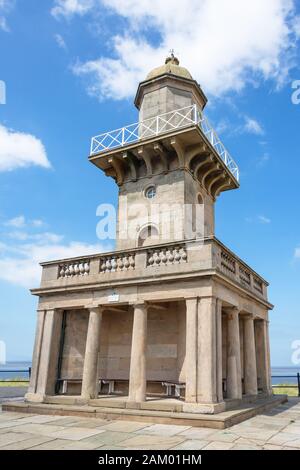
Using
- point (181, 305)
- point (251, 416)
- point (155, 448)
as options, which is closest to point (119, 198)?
point (181, 305)

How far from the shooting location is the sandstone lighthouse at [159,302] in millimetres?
10484

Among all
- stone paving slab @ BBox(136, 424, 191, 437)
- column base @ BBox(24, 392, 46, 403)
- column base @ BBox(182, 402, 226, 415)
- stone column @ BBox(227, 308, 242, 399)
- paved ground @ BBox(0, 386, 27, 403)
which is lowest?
paved ground @ BBox(0, 386, 27, 403)

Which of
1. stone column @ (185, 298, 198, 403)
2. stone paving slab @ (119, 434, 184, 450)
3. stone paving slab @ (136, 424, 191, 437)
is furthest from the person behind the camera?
stone column @ (185, 298, 198, 403)

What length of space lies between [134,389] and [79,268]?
15.1ft

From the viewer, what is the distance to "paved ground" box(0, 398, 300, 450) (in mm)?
6863

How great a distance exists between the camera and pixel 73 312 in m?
14.0

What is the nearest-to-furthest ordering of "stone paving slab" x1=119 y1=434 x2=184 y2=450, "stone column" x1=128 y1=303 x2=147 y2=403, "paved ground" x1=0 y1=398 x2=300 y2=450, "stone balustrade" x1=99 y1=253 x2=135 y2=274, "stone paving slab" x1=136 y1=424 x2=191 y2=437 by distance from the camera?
1. "stone paving slab" x1=119 y1=434 x2=184 y2=450
2. "paved ground" x1=0 y1=398 x2=300 y2=450
3. "stone paving slab" x1=136 y1=424 x2=191 y2=437
4. "stone column" x1=128 y1=303 x2=147 y2=403
5. "stone balustrade" x1=99 y1=253 x2=135 y2=274

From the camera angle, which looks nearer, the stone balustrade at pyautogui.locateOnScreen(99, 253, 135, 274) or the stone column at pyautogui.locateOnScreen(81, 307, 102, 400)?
the stone column at pyautogui.locateOnScreen(81, 307, 102, 400)

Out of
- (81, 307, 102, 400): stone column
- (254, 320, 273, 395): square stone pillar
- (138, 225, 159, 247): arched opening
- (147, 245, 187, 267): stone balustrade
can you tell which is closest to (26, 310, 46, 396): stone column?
(81, 307, 102, 400): stone column

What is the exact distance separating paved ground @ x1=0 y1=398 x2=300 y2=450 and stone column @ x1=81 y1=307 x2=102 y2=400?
1.48m

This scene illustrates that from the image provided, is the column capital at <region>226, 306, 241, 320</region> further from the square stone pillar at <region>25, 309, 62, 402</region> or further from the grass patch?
the grass patch

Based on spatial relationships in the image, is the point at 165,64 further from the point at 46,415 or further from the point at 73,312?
the point at 46,415

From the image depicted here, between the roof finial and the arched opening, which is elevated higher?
the roof finial

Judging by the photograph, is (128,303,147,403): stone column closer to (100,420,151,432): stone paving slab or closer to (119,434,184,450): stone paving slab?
(100,420,151,432): stone paving slab
